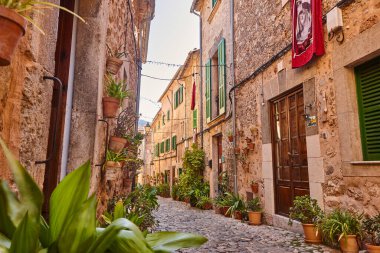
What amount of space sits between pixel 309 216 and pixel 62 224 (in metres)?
3.94

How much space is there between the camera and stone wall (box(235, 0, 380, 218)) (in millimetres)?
3523

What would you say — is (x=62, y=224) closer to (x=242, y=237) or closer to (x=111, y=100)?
(x=111, y=100)

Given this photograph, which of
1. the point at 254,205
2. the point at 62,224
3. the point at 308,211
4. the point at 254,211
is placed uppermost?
the point at 62,224

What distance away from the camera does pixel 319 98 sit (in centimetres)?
433

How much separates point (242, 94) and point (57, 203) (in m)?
6.45

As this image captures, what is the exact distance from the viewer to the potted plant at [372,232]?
2.94 meters

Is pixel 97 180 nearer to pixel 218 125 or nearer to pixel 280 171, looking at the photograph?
pixel 280 171

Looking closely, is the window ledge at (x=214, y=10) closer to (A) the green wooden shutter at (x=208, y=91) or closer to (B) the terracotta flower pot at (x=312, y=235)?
(A) the green wooden shutter at (x=208, y=91)

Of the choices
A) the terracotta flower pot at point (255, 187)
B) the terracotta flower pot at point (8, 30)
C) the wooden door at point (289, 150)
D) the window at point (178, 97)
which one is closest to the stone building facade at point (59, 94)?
the terracotta flower pot at point (8, 30)

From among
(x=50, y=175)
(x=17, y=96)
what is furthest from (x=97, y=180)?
(x=17, y=96)

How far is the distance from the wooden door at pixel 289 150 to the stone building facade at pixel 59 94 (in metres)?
3.18

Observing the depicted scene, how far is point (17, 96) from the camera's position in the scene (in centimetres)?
153

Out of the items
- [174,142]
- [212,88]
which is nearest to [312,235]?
[212,88]

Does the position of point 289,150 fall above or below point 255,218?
above
